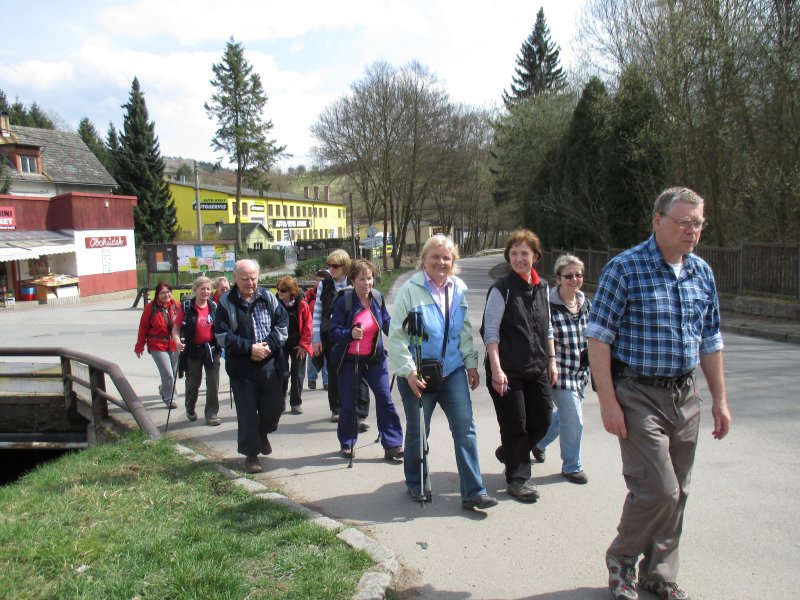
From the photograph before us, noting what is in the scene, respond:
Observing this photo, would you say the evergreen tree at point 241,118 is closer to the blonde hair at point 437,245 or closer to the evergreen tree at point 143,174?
the evergreen tree at point 143,174

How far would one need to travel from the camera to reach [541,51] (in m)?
54.0

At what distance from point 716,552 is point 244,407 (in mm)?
3641

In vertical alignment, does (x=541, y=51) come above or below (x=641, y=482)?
above

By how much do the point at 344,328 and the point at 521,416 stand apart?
1.99 meters

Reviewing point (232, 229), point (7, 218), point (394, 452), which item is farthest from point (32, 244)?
point (232, 229)

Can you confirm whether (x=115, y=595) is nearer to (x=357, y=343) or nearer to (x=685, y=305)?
(x=357, y=343)

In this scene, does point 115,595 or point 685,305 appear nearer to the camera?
point 685,305

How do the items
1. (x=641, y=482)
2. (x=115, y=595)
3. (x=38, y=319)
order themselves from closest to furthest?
(x=641, y=482) → (x=115, y=595) → (x=38, y=319)

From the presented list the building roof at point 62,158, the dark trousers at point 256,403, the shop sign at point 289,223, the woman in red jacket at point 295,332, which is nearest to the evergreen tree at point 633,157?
the woman in red jacket at point 295,332

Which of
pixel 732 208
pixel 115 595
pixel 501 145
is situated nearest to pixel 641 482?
pixel 115 595

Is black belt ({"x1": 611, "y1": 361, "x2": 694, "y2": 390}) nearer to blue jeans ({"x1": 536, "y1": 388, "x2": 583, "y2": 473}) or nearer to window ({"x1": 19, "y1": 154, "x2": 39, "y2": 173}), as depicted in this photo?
blue jeans ({"x1": 536, "y1": 388, "x2": 583, "y2": 473})

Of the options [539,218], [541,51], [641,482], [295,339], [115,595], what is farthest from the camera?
[541,51]

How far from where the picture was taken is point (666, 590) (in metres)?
3.10

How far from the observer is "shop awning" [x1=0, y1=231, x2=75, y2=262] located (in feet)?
92.8
